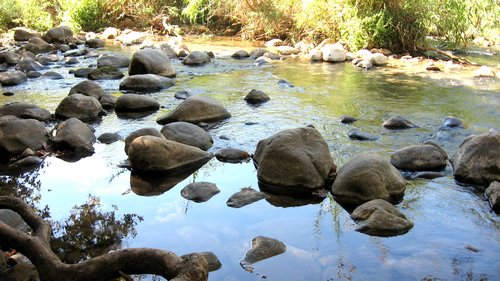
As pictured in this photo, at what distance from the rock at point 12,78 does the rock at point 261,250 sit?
6.37m

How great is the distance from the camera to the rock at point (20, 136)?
518 centimetres

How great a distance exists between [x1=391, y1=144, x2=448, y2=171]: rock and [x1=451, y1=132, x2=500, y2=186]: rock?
0.65ft

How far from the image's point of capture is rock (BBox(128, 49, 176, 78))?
357 inches

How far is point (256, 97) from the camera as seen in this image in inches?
294

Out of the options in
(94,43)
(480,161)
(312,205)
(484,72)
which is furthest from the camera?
(94,43)

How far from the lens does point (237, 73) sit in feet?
32.3

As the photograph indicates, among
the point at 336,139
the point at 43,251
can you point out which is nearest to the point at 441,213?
the point at 336,139

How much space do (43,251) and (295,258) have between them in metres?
1.44

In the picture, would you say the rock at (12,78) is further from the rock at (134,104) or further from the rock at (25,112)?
the rock at (134,104)

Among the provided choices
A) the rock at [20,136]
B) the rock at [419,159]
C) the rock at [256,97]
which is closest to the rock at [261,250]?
the rock at [419,159]

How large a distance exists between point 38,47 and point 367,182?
1041 centimetres

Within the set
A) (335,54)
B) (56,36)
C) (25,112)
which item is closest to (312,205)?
(25,112)

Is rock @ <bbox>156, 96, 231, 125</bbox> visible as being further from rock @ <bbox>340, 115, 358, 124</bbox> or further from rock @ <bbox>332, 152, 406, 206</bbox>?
rock @ <bbox>332, 152, 406, 206</bbox>

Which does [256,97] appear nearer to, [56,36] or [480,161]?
[480,161]
